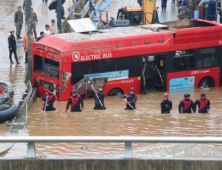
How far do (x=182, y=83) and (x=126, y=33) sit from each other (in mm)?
Result: 3151

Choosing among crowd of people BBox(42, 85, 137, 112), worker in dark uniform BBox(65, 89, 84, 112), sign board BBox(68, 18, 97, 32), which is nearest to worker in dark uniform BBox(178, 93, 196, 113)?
crowd of people BBox(42, 85, 137, 112)

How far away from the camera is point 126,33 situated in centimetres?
2328

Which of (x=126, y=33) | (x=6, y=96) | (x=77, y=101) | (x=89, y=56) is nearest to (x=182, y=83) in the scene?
(x=126, y=33)

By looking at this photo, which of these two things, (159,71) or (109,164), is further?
(159,71)

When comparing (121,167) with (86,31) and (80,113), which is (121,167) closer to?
(80,113)

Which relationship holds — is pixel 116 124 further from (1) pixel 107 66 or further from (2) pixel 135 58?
(2) pixel 135 58

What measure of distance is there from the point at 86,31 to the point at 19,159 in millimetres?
16890

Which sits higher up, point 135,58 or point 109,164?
point 109,164

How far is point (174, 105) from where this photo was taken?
68.5ft

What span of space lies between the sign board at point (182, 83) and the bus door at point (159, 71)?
17.8 inches

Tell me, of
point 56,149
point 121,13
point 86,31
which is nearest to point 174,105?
point 86,31

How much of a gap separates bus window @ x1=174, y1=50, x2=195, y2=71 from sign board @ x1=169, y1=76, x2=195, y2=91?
458 millimetres

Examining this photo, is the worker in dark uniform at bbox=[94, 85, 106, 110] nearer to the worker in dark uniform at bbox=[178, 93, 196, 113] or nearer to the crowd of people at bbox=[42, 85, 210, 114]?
the crowd of people at bbox=[42, 85, 210, 114]

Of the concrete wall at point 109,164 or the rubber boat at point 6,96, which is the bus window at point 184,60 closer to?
the rubber boat at point 6,96
